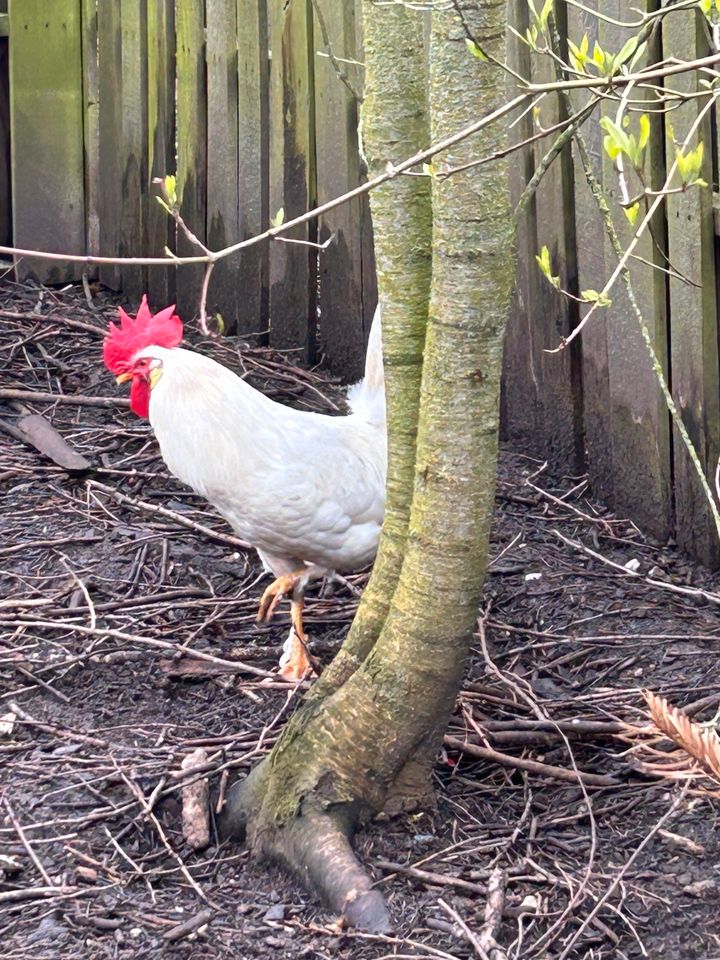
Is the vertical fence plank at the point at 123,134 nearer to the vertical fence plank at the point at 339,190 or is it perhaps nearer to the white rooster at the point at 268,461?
the vertical fence plank at the point at 339,190

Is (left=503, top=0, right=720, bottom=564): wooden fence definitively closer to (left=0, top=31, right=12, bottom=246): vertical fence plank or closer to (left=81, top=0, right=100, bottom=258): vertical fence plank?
(left=81, top=0, right=100, bottom=258): vertical fence plank

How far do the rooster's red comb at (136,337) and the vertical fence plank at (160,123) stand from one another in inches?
86.9

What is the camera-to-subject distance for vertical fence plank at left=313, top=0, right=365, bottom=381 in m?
5.80

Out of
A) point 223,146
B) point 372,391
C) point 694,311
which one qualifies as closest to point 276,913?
point 372,391

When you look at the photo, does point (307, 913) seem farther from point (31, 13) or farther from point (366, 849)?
A: point (31, 13)

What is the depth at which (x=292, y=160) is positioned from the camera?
20.3ft

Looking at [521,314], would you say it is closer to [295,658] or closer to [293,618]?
[293,618]

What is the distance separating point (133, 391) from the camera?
460 cm

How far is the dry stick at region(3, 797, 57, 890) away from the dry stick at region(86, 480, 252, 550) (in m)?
1.78

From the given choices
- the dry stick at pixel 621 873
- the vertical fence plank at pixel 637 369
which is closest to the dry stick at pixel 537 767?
the dry stick at pixel 621 873

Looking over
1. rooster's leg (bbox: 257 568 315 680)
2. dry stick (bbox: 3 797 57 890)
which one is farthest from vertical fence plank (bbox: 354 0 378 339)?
dry stick (bbox: 3 797 57 890)

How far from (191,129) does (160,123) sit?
0.30 meters

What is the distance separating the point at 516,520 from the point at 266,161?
98.9 inches

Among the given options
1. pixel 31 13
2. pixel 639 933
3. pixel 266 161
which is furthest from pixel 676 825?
pixel 31 13
